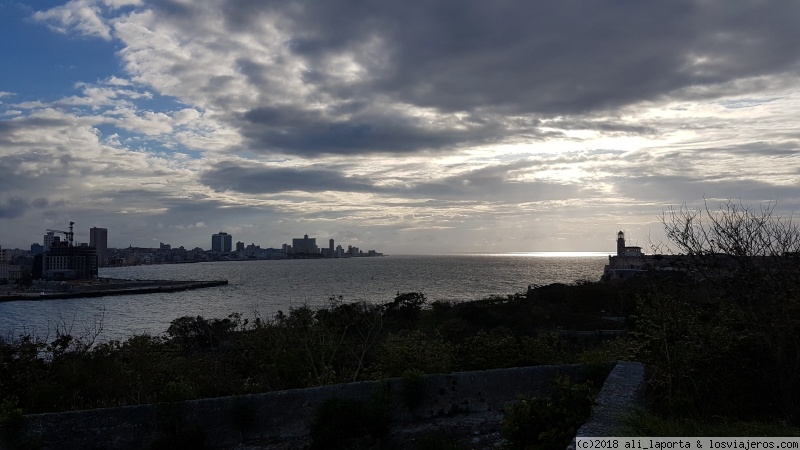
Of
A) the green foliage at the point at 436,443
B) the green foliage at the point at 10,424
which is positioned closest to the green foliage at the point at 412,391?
the green foliage at the point at 436,443

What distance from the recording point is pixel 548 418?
16.6 ft

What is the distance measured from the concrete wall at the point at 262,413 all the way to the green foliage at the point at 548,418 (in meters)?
2.55

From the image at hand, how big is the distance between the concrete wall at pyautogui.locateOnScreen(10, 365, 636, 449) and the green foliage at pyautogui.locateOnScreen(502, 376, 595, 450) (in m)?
2.55

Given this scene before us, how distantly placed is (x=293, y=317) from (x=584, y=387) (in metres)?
9.42

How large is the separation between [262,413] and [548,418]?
176 inches

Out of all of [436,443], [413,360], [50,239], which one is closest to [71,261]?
[50,239]

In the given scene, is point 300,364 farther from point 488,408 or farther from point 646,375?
point 646,375

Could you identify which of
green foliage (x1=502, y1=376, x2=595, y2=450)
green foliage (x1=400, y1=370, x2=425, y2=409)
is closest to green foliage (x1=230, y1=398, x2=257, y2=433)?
green foliage (x1=400, y1=370, x2=425, y2=409)

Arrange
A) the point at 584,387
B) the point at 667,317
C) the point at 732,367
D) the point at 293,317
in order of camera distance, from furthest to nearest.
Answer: the point at 293,317 < the point at 667,317 < the point at 732,367 < the point at 584,387

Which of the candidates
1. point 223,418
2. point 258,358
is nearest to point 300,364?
point 258,358

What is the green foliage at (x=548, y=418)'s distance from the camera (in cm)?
489

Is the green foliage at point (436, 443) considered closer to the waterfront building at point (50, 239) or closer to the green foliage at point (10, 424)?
the green foliage at point (10, 424)

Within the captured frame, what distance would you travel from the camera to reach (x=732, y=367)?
21.9 ft

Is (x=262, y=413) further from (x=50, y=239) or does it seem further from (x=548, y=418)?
(x=50, y=239)
